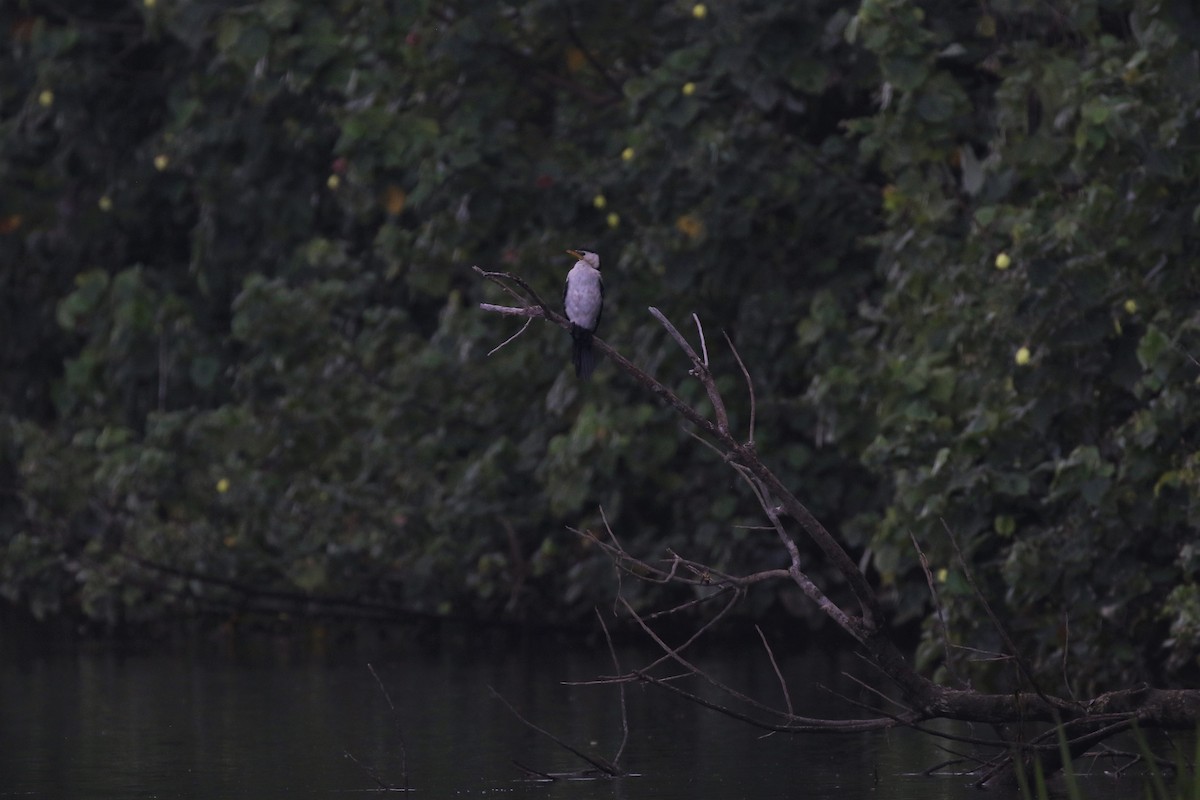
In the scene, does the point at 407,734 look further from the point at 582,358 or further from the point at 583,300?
the point at 583,300

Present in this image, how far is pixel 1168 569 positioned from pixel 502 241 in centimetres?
550

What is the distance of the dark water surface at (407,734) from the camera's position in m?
7.29

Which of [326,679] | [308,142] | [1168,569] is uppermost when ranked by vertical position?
[308,142]

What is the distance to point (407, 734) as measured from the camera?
346 inches

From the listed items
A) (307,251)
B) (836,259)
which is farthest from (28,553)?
(836,259)

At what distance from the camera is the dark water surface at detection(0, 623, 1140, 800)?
23.9 ft

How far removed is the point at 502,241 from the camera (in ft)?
44.2

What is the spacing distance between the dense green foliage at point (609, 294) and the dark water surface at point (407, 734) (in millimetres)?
893

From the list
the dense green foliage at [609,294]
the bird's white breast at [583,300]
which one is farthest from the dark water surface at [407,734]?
the bird's white breast at [583,300]

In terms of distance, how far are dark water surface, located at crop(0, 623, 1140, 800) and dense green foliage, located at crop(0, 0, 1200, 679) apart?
0.89 m

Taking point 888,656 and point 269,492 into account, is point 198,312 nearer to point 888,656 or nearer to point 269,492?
point 269,492

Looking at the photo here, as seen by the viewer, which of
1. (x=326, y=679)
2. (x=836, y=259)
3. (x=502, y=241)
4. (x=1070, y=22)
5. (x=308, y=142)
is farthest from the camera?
(x=308, y=142)

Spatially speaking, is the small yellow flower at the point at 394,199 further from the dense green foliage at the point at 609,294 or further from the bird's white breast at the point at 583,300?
the bird's white breast at the point at 583,300

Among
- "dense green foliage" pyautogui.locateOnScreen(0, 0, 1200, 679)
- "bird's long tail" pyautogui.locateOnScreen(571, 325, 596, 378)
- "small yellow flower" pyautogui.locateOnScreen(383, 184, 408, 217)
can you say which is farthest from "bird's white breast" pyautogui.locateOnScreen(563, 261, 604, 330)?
"small yellow flower" pyautogui.locateOnScreen(383, 184, 408, 217)
